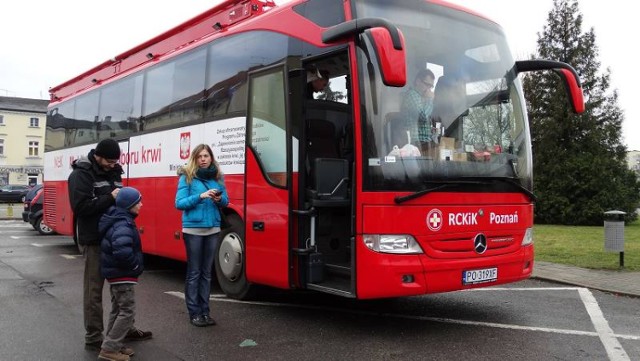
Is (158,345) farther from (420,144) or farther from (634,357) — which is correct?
(634,357)

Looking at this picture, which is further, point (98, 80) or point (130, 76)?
point (98, 80)

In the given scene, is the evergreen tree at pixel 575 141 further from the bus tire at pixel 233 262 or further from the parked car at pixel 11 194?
the parked car at pixel 11 194

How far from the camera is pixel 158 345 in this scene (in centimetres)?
507

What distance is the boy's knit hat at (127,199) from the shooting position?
459 cm

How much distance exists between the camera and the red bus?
5008 millimetres

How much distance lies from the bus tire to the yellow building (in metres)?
62.0

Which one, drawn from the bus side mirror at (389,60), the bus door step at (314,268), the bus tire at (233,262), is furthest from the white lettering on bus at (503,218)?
the bus tire at (233,262)

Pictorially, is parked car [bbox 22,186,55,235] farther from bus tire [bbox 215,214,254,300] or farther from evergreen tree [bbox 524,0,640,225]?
evergreen tree [bbox 524,0,640,225]

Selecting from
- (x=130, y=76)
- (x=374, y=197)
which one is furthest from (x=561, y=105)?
(x=374, y=197)

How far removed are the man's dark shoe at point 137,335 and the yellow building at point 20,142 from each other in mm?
63199

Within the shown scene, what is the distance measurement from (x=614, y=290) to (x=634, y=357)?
133 inches

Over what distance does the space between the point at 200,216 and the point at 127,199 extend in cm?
107

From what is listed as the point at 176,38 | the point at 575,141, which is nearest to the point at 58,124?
the point at 176,38

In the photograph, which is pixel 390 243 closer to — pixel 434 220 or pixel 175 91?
pixel 434 220
